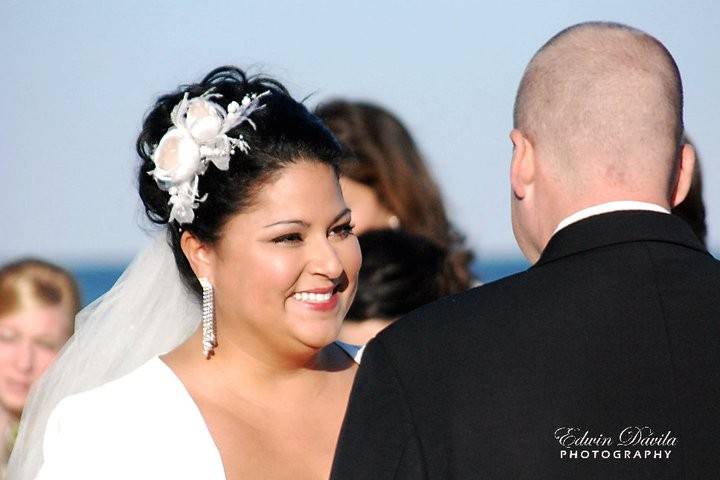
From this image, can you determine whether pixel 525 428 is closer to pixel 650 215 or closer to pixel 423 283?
pixel 650 215

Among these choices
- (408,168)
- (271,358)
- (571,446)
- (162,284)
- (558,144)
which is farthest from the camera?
(408,168)

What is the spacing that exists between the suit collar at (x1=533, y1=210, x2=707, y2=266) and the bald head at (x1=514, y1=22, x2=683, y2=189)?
7 cm

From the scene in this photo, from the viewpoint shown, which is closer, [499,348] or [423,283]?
[499,348]

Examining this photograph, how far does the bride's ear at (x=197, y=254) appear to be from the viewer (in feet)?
13.0

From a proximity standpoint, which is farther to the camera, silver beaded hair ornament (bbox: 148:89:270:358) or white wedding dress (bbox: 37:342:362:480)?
silver beaded hair ornament (bbox: 148:89:270:358)

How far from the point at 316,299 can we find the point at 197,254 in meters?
0.41

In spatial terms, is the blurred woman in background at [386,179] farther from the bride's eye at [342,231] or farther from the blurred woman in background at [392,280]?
the bride's eye at [342,231]

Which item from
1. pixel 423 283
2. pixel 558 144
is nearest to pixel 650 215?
pixel 558 144

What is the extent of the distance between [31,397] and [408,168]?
2327mm

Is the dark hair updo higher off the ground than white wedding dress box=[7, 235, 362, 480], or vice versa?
the dark hair updo

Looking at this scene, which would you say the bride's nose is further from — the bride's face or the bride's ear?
the bride's ear

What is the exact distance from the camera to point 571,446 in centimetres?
278

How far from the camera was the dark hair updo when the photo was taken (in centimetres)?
387

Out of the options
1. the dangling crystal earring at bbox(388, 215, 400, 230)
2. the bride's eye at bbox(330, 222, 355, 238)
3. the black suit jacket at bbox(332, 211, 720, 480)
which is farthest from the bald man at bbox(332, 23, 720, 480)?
the dangling crystal earring at bbox(388, 215, 400, 230)
